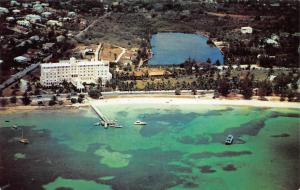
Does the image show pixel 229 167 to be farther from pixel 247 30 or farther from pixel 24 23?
pixel 247 30

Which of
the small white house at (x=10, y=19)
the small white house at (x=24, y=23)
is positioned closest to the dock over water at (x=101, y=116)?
the small white house at (x=10, y=19)

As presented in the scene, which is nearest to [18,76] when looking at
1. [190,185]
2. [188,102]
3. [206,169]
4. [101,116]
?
[101,116]

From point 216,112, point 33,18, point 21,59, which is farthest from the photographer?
point 33,18

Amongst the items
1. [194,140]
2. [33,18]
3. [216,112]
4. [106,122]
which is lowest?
[194,140]

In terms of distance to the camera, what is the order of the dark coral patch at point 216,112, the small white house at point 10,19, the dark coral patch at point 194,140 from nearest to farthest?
the dark coral patch at point 194,140, the dark coral patch at point 216,112, the small white house at point 10,19

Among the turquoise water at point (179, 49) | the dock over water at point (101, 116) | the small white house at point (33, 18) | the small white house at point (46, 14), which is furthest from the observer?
the small white house at point (46, 14)

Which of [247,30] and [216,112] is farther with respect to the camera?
[247,30]

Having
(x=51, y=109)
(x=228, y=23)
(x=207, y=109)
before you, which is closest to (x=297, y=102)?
(x=207, y=109)

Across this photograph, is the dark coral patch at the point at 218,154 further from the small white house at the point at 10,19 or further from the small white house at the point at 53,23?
the small white house at the point at 53,23
